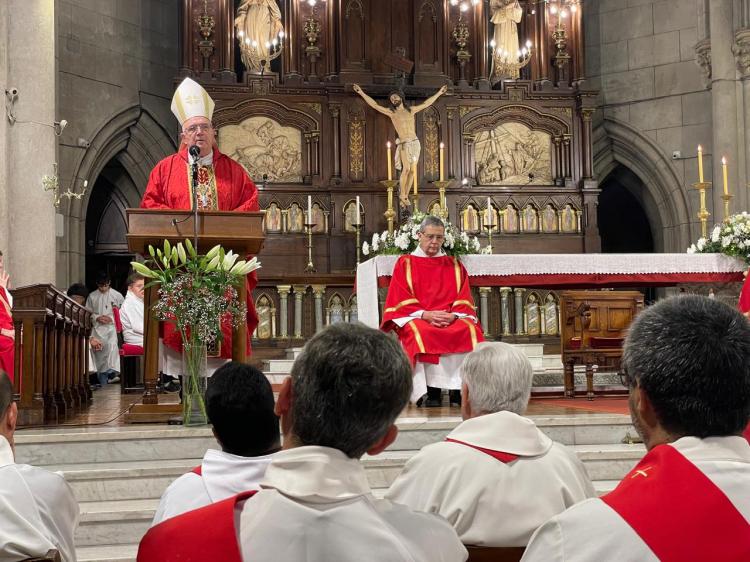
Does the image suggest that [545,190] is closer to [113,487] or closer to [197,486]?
[113,487]

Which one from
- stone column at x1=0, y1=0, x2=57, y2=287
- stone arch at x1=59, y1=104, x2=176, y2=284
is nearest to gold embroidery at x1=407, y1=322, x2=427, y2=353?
stone column at x1=0, y1=0, x2=57, y2=287

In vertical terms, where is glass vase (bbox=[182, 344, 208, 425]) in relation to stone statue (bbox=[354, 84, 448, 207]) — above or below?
below

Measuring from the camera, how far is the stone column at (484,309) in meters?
12.0

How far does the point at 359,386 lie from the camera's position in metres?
1.63

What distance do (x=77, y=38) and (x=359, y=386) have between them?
13.8m

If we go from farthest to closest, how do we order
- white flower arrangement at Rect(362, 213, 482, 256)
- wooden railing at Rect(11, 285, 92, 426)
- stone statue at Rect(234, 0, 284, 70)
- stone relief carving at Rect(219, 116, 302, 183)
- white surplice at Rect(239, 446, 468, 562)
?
stone statue at Rect(234, 0, 284, 70) < stone relief carving at Rect(219, 116, 302, 183) < white flower arrangement at Rect(362, 213, 482, 256) < wooden railing at Rect(11, 285, 92, 426) < white surplice at Rect(239, 446, 468, 562)

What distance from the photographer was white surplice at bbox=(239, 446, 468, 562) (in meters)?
1.53

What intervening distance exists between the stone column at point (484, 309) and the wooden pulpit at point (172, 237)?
6255 millimetres

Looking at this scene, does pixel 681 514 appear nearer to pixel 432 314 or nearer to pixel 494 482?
pixel 494 482

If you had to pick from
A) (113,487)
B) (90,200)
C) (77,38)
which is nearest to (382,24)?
(77,38)

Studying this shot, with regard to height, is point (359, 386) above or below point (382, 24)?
below

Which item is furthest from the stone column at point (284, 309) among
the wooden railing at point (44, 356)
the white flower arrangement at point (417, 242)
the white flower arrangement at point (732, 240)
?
the white flower arrangement at point (732, 240)

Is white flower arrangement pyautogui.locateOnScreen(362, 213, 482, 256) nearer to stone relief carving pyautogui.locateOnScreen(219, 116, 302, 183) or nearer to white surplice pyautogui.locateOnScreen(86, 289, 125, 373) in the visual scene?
white surplice pyautogui.locateOnScreen(86, 289, 125, 373)

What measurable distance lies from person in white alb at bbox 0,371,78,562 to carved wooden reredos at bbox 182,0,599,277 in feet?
35.8
